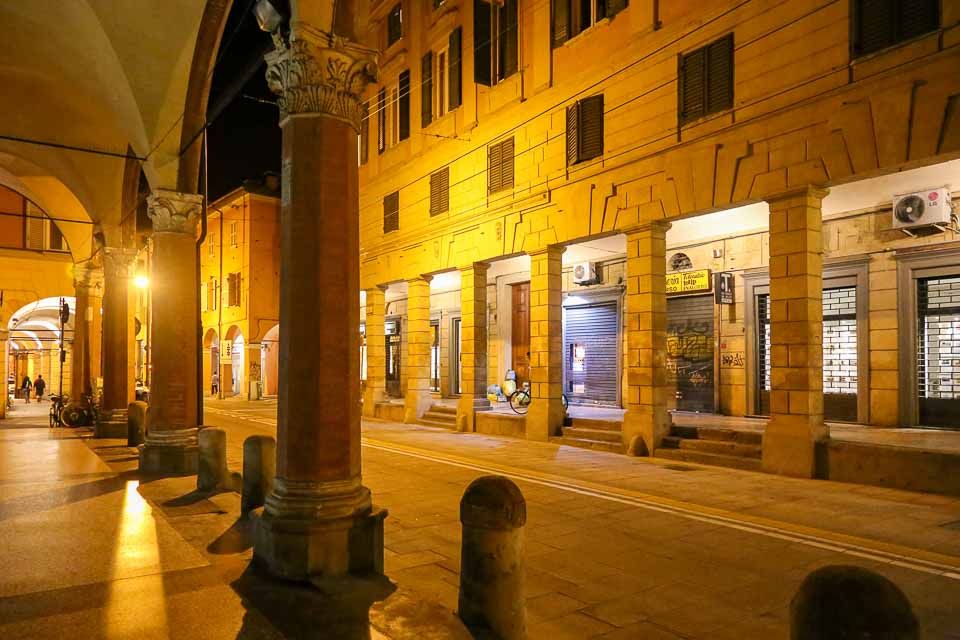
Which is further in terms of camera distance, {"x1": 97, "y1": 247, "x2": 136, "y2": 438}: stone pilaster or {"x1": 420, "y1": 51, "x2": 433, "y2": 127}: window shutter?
{"x1": 420, "y1": 51, "x2": 433, "y2": 127}: window shutter

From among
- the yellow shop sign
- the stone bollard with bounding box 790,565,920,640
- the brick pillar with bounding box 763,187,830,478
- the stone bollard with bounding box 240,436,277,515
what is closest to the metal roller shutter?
the yellow shop sign

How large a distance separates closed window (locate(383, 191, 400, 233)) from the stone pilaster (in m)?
8.21

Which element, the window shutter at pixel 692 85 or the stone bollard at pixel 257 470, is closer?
the stone bollard at pixel 257 470

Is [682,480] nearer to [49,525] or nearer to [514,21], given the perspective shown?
[49,525]

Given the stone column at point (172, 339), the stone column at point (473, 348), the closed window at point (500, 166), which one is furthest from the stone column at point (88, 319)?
the closed window at point (500, 166)

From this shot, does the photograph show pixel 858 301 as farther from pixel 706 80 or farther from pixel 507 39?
pixel 507 39

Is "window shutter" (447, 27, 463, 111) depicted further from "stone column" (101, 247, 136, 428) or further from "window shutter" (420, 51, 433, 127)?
"stone column" (101, 247, 136, 428)

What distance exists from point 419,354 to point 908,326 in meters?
12.1

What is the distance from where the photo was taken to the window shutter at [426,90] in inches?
755

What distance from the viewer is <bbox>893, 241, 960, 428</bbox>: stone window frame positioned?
11820mm

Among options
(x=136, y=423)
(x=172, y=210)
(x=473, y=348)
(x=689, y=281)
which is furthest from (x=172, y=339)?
(x=689, y=281)

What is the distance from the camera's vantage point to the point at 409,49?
20.1 metres

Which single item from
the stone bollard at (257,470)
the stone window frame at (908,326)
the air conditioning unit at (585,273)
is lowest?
the stone bollard at (257,470)

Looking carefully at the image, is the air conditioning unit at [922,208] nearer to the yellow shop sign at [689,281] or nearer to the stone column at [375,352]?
the yellow shop sign at [689,281]
